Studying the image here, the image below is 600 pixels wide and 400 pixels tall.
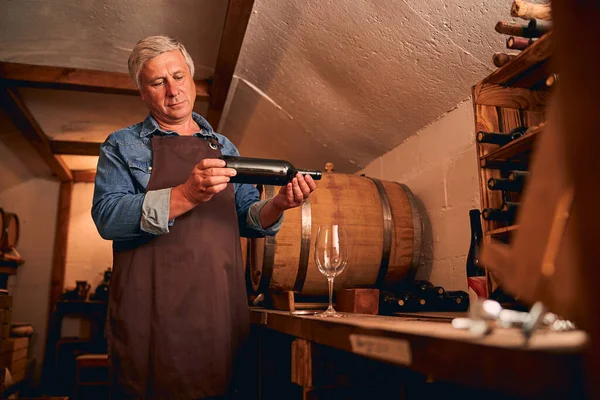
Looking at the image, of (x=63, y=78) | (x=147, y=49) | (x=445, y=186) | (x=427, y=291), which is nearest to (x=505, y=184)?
(x=427, y=291)

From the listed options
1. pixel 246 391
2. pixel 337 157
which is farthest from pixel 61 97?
pixel 246 391

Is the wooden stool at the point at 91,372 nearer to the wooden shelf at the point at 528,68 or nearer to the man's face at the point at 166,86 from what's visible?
the man's face at the point at 166,86

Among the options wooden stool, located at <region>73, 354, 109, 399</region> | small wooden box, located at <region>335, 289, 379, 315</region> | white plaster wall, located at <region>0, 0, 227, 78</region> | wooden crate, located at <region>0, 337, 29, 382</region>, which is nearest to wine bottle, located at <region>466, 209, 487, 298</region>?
small wooden box, located at <region>335, 289, 379, 315</region>

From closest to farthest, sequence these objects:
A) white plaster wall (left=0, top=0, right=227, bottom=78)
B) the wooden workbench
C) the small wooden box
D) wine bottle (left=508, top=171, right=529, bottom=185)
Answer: the wooden workbench, wine bottle (left=508, top=171, right=529, bottom=185), the small wooden box, white plaster wall (left=0, top=0, right=227, bottom=78)

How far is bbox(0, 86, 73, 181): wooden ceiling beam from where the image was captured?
3.82m

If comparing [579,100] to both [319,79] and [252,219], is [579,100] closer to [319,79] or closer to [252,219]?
[252,219]

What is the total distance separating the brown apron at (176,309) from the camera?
1.47 metres

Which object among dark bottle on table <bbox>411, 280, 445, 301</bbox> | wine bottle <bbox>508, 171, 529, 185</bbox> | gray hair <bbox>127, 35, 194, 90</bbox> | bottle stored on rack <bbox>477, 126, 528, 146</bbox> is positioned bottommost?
dark bottle on table <bbox>411, 280, 445, 301</bbox>

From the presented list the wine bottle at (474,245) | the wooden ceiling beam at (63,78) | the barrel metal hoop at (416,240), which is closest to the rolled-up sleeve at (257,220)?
the wine bottle at (474,245)

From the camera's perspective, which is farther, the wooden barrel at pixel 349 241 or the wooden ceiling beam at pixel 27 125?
the wooden ceiling beam at pixel 27 125

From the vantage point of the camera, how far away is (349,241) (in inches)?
93.7

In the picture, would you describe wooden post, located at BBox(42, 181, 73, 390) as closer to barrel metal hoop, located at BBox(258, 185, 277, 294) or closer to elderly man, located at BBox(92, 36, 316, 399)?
barrel metal hoop, located at BBox(258, 185, 277, 294)

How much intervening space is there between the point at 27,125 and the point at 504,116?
4.15 metres

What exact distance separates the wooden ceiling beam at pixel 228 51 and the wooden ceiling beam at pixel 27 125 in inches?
62.1
